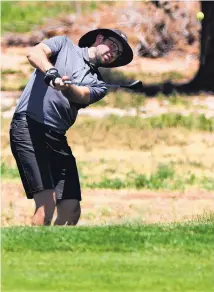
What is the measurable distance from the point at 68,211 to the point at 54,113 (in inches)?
36.1

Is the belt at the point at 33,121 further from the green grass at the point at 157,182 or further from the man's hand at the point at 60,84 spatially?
the green grass at the point at 157,182

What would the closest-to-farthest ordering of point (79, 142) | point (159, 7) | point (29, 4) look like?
1. point (79, 142)
2. point (159, 7)
3. point (29, 4)

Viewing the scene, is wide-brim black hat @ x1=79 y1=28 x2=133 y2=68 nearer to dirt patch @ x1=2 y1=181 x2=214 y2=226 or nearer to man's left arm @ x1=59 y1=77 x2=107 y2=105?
man's left arm @ x1=59 y1=77 x2=107 y2=105

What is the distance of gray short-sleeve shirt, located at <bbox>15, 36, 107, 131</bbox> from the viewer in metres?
8.81

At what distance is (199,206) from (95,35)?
4.22m

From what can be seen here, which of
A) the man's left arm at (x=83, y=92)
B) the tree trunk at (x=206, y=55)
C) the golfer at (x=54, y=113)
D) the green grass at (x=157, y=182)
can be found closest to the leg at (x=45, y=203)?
the golfer at (x=54, y=113)

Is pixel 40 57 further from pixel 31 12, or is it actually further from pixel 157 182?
pixel 31 12

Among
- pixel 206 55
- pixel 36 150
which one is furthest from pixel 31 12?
pixel 36 150

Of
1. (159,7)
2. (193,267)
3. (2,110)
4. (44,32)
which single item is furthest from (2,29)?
(193,267)

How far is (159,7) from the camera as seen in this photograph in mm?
32469

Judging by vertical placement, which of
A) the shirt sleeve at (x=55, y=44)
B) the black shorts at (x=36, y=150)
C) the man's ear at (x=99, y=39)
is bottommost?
the black shorts at (x=36, y=150)

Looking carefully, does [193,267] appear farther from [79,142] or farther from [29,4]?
[29,4]

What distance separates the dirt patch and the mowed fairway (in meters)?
3.52

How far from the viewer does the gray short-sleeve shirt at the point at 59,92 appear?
8812mm
